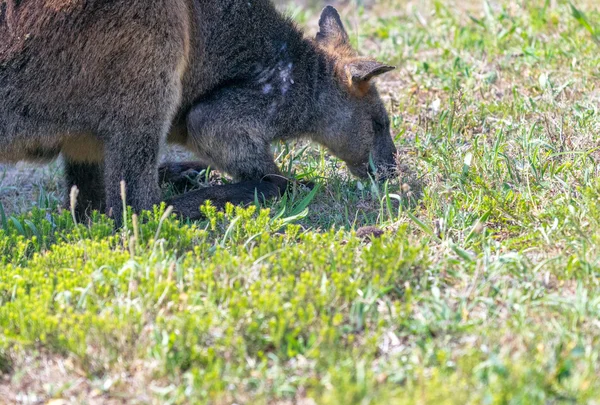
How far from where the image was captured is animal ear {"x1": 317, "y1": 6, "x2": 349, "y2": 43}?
5.74 m

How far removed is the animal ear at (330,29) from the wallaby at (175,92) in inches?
0.4

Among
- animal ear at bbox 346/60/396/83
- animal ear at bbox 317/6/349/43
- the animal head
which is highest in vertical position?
animal ear at bbox 317/6/349/43

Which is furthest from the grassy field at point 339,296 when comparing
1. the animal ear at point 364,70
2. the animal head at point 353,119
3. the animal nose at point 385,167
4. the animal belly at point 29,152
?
the animal ear at point 364,70

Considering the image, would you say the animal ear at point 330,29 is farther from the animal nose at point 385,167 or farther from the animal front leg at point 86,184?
the animal front leg at point 86,184

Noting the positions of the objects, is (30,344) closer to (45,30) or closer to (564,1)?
(45,30)

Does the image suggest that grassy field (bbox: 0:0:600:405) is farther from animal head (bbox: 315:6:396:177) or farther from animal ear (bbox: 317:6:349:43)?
animal ear (bbox: 317:6:349:43)

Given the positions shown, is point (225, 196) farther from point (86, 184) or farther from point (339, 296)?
point (339, 296)

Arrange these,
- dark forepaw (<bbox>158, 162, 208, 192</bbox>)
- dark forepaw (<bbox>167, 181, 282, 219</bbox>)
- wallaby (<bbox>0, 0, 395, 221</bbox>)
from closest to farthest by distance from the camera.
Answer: wallaby (<bbox>0, 0, 395, 221</bbox>)
dark forepaw (<bbox>167, 181, 282, 219</bbox>)
dark forepaw (<bbox>158, 162, 208, 192</bbox>)

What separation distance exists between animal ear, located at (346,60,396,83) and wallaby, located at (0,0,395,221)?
0.4 inches

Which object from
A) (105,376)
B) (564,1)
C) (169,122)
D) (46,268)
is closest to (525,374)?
(105,376)

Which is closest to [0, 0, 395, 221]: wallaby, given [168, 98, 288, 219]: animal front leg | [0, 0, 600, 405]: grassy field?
[168, 98, 288, 219]: animal front leg

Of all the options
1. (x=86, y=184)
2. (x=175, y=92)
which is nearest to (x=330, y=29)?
(x=175, y=92)

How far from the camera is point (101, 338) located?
3135mm

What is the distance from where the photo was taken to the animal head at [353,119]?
17.5 feet
